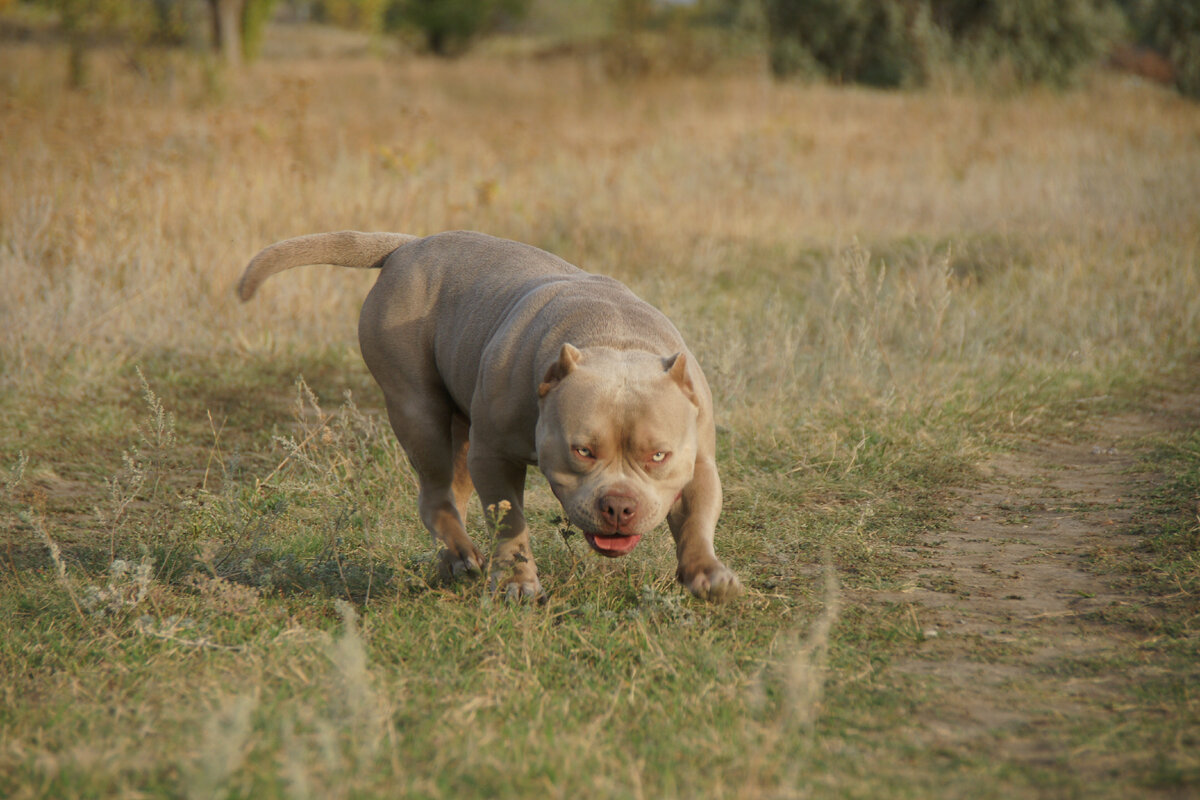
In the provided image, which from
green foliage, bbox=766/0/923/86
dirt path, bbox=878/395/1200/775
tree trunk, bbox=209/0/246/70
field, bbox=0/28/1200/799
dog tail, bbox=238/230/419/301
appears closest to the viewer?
field, bbox=0/28/1200/799

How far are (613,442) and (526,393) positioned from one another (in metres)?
0.51

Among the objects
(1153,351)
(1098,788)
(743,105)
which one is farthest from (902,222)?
(1098,788)

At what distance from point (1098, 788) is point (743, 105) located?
13.7 meters

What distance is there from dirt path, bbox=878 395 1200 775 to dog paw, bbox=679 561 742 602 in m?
0.58

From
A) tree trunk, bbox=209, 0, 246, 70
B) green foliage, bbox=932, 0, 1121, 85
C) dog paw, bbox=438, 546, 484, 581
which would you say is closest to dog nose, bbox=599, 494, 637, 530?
dog paw, bbox=438, 546, 484, 581

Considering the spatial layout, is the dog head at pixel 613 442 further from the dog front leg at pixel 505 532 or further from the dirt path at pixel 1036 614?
the dirt path at pixel 1036 614

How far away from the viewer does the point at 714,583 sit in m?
3.55

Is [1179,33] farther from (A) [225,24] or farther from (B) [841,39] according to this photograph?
(A) [225,24]

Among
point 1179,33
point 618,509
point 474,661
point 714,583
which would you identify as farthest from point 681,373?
point 1179,33

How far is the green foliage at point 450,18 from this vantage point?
112ft

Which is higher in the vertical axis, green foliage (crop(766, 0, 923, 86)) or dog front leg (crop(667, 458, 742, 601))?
green foliage (crop(766, 0, 923, 86))

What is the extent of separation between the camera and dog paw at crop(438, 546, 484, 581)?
4.01 m

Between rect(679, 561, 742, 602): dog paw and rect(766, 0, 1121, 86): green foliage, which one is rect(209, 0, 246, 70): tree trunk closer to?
Result: rect(766, 0, 1121, 86): green foliage

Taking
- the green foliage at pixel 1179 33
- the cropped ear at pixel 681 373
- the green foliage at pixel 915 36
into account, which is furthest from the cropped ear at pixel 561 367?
the green foliage at pixel 915 36
